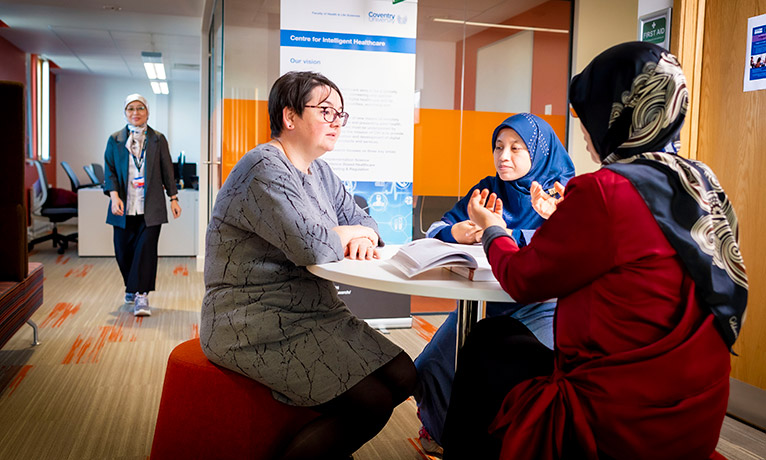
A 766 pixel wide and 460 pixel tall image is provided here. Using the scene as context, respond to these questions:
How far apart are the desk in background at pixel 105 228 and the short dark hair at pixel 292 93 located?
605cm

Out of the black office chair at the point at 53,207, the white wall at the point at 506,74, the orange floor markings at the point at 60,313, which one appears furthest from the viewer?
the black office chair at the point at 53,207

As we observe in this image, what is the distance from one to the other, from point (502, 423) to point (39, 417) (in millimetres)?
2147

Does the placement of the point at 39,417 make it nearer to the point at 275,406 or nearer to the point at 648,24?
the point at 275,406

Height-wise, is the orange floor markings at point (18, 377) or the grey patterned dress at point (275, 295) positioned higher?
the grey patterned dress at point (275, 295)

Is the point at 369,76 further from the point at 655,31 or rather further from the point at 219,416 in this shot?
the point at 219,416

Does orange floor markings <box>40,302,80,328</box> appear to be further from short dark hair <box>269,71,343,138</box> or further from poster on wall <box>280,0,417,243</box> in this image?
short dark hair <box>269,71,343,138</box>

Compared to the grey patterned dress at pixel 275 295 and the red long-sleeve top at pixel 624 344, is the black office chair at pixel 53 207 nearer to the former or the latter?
the grey patterned dress at pixel 275 295

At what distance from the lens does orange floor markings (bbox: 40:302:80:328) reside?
4180 millimetres

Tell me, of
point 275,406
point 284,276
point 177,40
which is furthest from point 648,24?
point 177,40

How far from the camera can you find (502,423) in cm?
128

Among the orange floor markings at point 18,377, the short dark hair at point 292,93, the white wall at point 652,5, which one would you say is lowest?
the orange floor markings at point 18,377

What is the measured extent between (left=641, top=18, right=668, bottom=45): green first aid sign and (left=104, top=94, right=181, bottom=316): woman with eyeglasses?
3.31 m

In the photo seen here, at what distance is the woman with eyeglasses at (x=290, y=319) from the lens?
64.9 inches

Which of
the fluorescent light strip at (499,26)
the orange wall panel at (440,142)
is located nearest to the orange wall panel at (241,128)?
the orange wall panel at (440,142)
